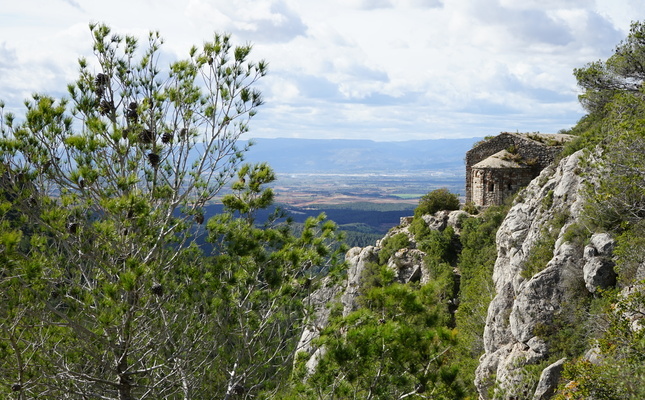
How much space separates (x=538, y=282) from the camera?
560 inches

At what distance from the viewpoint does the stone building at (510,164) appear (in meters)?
27.9

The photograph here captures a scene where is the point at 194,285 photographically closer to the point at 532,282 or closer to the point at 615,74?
the point at 532,282

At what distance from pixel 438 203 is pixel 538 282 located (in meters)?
17.5

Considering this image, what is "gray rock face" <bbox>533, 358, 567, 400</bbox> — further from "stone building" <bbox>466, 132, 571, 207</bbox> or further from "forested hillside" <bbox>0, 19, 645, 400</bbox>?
"stone building" <bbox>466, 132, 571, 207</bbox>

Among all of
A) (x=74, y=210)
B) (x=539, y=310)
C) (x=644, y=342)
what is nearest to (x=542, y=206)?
(x=539, y=310)

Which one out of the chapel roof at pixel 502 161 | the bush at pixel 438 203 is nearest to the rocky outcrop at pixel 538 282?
the chapel roof at pixel 502 161

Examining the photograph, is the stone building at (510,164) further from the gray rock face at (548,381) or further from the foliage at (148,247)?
the foliage at (148,247)

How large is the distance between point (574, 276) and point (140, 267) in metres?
11.9

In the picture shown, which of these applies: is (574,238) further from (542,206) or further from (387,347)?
(387,347)

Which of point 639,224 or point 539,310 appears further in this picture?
point 539,310

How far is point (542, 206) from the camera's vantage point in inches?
738

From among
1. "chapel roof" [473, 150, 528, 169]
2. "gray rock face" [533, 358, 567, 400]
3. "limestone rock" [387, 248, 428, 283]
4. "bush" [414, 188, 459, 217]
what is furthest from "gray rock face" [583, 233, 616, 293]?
"bush" [414, 188, 459, 217]

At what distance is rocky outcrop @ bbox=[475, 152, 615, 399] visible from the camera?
13.1m

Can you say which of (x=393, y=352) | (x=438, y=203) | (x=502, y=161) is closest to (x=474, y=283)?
(x=502, y=161)
